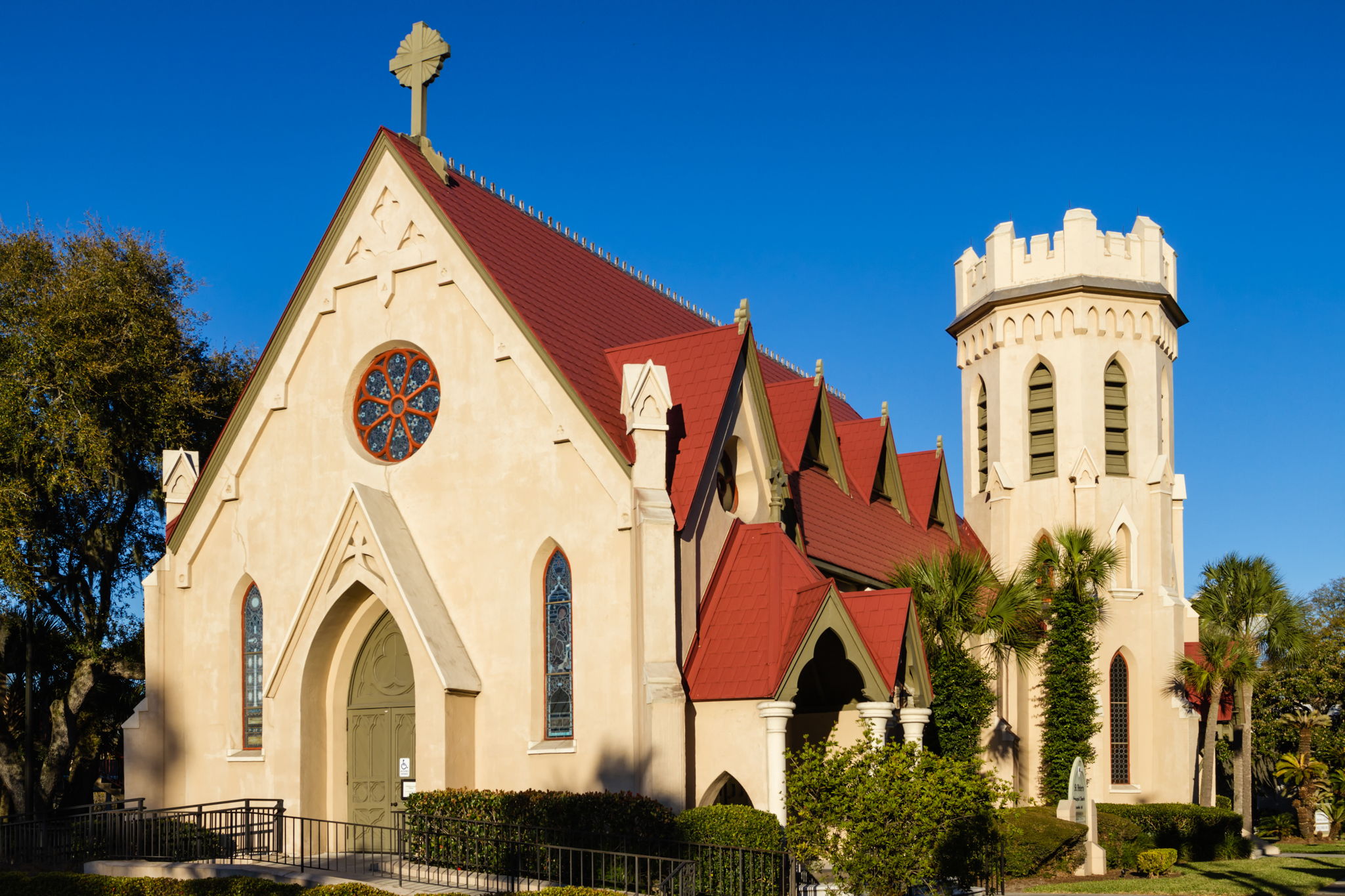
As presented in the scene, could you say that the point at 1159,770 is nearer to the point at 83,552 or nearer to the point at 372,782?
the point at 372,782

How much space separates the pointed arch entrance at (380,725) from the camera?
75.7 feet

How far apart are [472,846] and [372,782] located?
15.9 ft

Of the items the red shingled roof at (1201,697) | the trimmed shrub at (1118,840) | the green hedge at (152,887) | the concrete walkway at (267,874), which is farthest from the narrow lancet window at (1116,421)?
the green hedge at (152,887)

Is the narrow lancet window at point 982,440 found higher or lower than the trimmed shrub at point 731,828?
higher

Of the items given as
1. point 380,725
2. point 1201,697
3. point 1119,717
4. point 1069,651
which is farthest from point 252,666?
point 1201,697

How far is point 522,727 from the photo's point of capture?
21.5 metres

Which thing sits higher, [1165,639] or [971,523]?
[971,523]

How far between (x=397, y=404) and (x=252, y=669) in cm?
550

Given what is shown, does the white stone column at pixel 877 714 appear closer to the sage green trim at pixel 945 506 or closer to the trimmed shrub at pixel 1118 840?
the trimmed shrub at pixel 1118 840

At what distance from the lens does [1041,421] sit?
37.2 meters

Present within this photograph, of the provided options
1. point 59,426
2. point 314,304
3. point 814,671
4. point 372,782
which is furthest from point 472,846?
point 59,426

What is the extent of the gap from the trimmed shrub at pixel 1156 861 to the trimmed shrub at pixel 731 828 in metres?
12.7

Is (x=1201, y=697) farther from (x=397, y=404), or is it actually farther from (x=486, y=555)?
(x=397, y=404)

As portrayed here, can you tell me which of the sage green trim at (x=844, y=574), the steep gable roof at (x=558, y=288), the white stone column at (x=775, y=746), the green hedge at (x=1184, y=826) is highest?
the steep gable roof at (x=558, y=288)
